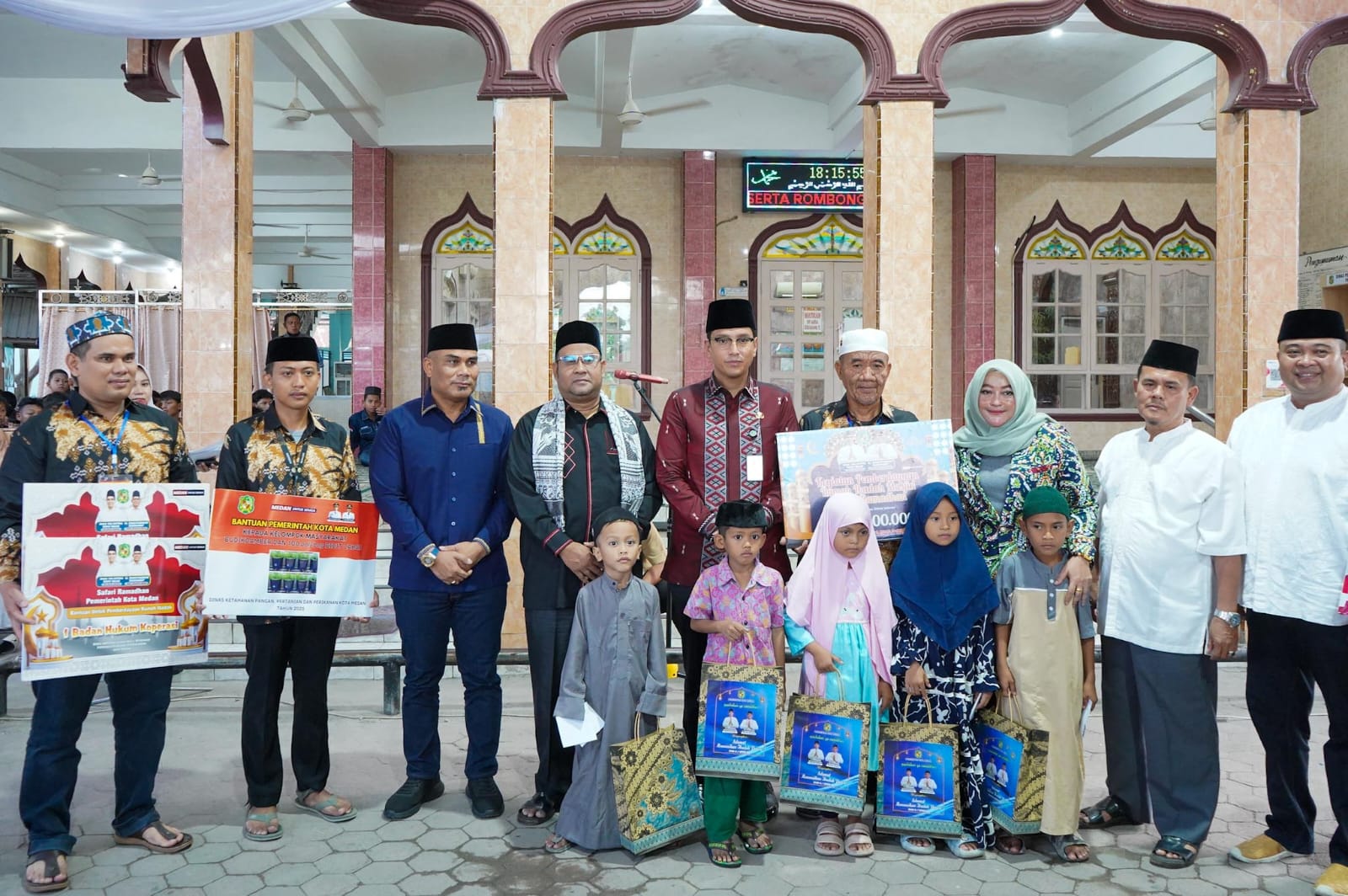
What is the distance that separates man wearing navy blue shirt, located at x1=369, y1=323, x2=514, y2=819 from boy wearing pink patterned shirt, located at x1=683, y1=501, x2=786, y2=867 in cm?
81

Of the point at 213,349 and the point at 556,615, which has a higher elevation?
the point at 213,349

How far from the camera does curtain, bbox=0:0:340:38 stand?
448 centimetres

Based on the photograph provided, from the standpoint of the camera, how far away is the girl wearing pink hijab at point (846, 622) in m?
Result: 3.23

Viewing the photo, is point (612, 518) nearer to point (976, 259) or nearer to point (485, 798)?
point (485, 798)

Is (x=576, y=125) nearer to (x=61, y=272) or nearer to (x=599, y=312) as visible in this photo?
(x=599, y=312)

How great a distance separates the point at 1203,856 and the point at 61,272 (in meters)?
19.2

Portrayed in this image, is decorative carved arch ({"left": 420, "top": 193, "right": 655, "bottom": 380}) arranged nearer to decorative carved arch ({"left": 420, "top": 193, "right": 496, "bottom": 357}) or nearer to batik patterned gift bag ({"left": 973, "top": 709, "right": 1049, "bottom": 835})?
decorative carved arch ({"left": 420, "top": 193, "right": 496, "bottom": 357})

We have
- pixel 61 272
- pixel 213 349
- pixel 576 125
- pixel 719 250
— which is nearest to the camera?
pixel 213 349

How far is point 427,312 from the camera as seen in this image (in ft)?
39.1

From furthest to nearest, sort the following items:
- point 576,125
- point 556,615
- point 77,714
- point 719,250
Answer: point 719,250
point 576,125
point 556,615
point 77,714

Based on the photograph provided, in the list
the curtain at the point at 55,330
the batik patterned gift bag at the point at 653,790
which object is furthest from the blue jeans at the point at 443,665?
the curtain at the point at 55,330

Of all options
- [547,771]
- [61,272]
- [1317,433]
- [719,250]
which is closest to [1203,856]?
[1317,433]

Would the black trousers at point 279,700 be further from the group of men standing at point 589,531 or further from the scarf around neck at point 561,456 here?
the scarf around neck at point 561,456

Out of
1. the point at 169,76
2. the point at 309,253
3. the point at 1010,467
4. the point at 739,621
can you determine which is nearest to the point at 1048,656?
the point at 1010,467
